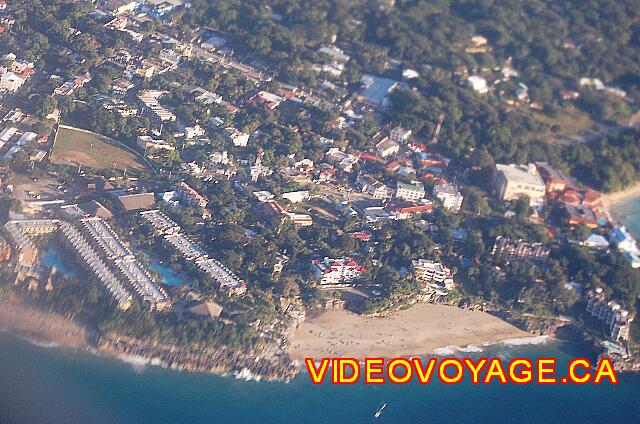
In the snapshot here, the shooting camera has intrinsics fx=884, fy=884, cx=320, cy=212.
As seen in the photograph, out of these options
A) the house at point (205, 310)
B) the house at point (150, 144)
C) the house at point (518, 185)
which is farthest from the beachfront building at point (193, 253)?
the house at point (518, 185)

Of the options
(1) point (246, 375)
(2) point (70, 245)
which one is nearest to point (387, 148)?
(2) point (70, 245)

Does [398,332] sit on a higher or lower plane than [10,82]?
lower

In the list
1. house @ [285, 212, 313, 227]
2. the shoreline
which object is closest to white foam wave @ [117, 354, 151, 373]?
the shoreline

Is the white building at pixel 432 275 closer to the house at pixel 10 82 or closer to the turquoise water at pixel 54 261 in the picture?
the turquoise water at pixel 54 261

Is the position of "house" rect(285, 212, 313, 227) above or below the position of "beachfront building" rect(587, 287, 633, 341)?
above

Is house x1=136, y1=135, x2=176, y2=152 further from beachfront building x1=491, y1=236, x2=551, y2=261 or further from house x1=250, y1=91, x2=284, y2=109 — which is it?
beachfront building x1=491, y1=236, x2=551, y2=261

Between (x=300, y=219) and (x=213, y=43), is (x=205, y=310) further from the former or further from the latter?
(x=213, y=43)
